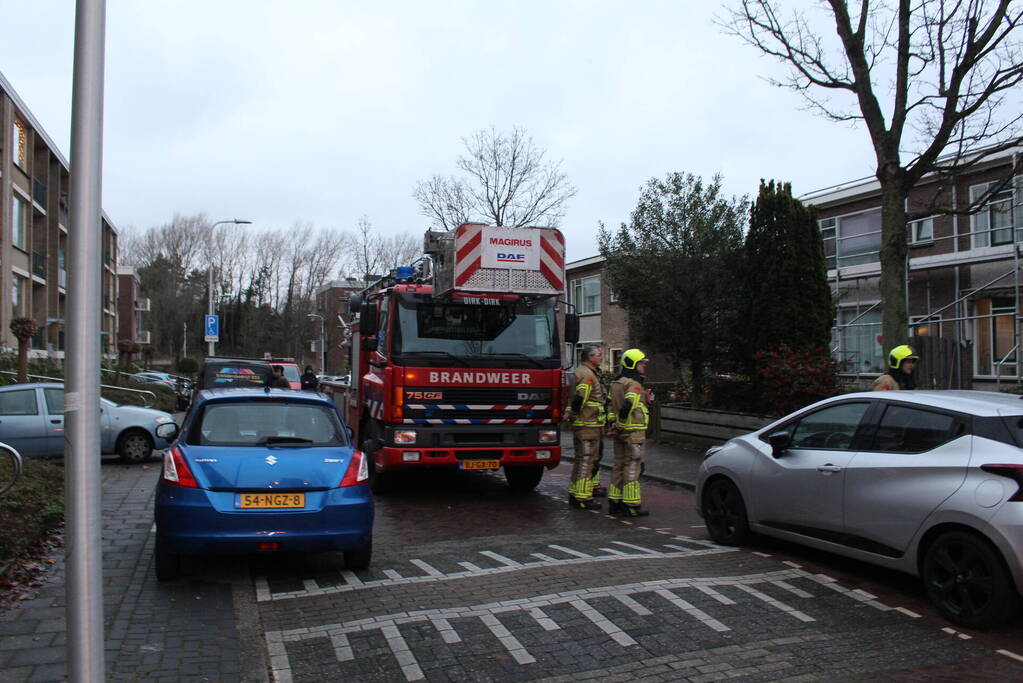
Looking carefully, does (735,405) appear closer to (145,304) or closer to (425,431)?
(425,431)

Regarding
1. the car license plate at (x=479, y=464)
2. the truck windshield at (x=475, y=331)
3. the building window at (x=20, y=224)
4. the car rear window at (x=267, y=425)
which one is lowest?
the car license plate at (x=479, y=464)

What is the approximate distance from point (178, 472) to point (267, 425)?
2.96 feet

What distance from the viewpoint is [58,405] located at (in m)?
13.4

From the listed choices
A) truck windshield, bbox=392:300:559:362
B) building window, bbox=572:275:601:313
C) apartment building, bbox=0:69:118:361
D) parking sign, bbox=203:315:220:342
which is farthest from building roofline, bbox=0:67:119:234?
truck windshield, bbox=392:300:559:362

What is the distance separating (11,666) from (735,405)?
1304cm

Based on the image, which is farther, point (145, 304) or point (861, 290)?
point (145, 304)

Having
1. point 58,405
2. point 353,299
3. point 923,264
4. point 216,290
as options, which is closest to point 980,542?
point 353,299

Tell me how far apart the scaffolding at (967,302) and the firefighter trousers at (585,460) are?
1046 centimetres

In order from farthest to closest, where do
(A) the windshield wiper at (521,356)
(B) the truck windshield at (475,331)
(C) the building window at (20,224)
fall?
(C) the building window at (20,224)
(A) the windshield wiper at (521,356)
(B) the truck windshield at (475,331)

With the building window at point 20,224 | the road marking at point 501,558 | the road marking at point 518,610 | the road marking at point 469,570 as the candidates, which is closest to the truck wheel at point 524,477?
the road marking at point 469,570

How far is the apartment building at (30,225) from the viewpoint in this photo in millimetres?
30781

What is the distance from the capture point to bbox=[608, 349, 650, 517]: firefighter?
929 cm

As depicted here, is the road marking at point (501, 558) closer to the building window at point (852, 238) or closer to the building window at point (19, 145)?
the building window at point (852, 238)

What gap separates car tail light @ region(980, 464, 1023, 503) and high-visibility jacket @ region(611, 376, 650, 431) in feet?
13.9
